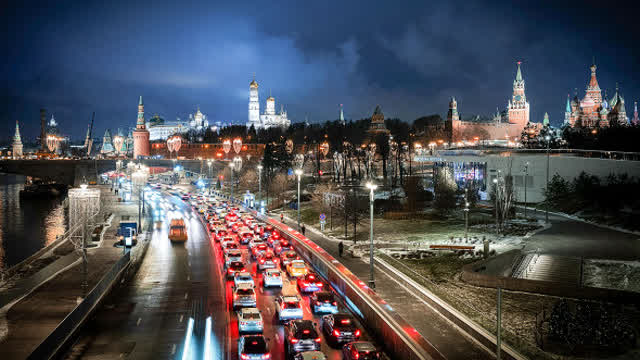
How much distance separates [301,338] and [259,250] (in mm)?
18491

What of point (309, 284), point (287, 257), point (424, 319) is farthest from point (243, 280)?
point (424, 319)

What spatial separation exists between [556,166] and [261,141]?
10987cm

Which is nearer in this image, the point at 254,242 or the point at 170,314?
the point at 170,314

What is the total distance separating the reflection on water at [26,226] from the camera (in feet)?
163

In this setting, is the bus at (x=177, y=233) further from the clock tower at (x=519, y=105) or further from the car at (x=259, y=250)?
the clock tower at (x=519, y=105)

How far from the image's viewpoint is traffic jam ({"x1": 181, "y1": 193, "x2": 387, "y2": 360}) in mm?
16344

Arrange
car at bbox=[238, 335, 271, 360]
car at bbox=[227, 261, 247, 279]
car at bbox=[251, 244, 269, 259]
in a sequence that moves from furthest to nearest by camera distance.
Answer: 1. car at bbox=[251, 244, 269, 259]
2. car at bbox=[227, 261, 247, 279]
3. car at bbox=[238, 335, 271, 360]

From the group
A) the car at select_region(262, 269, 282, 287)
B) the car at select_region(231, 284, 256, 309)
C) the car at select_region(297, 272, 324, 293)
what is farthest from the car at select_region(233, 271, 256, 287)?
the car at select_region(297, 272, 324, 293)

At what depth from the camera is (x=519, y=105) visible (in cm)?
18512

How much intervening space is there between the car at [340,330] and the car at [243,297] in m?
4.71

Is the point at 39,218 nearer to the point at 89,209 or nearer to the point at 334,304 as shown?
the point at 89,209

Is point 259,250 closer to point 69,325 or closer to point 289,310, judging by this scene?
point 289,310

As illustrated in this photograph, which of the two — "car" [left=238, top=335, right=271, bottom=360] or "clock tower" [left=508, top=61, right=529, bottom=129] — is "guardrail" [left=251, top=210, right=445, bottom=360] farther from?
"clock tower" [left=508, top=61, right=529, bottom=129]

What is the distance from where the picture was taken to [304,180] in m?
86.4
